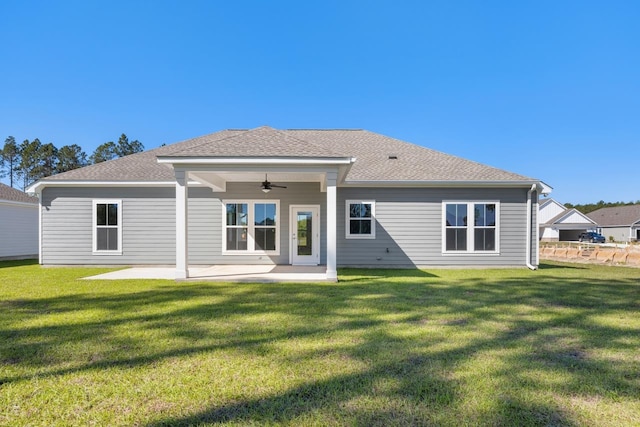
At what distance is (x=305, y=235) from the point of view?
11.3 metres

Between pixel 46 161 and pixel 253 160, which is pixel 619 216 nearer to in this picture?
pixel 253 160

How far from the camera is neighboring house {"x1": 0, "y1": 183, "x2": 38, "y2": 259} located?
14781 millimetres

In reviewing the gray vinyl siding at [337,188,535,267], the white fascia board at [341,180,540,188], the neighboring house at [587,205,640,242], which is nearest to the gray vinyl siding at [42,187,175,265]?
the gray vinyl siding at [337,188,535,267]

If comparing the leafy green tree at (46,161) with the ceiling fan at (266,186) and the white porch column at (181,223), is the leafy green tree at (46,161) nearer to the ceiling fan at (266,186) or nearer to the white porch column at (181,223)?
the ceiling fan at (266,186)

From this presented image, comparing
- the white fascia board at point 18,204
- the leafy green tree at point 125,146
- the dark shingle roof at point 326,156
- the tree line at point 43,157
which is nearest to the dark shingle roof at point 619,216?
the dark shingle roof at point 326,156

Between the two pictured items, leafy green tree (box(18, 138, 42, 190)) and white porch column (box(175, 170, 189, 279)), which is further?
leafy green tree (box(18, 138, 42, 190))

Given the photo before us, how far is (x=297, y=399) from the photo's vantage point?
2523 millimetres

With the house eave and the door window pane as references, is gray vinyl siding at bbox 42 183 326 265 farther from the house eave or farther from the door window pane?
the house eave

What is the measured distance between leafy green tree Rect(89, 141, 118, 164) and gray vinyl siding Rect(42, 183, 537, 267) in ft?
129

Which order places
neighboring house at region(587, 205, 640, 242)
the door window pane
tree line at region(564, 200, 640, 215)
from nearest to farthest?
the door window pane, neighboring house at region(587, 205, 640, 242), tree line at region(564, 200, 640, 215)

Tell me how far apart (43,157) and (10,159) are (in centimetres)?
671

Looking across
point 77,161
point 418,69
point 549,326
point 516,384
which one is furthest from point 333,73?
point 77,161

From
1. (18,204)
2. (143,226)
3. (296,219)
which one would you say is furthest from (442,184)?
(18,204)

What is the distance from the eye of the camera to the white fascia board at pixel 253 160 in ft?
25.4
